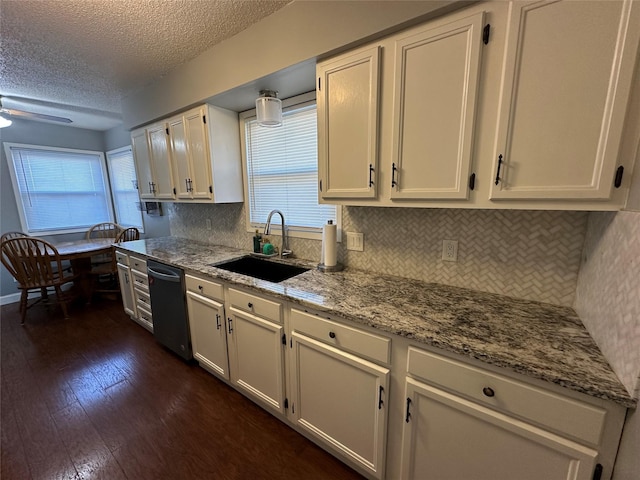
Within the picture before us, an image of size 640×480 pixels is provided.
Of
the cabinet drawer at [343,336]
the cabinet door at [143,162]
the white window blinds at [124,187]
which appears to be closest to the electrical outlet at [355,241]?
the cabinet drawer at [343,336]

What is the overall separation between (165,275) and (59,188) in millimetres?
3750

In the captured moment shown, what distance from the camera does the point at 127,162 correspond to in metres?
4.30

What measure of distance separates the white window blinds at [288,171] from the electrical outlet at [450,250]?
0.80 meters

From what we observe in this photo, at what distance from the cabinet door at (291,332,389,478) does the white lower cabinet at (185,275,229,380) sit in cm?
68

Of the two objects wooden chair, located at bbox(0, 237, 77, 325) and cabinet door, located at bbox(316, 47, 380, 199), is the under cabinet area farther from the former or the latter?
wooden chair, located at bbox(0, 237, 77, 325)

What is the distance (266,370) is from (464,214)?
4.89 feet

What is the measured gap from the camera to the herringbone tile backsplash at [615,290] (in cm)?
70

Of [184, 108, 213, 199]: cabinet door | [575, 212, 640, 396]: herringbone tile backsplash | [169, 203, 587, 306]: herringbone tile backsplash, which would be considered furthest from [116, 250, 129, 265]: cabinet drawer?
[575, 212, 640, 396]: herringbone tile backsplash

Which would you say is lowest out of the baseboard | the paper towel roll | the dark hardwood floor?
the dark hardwood floor

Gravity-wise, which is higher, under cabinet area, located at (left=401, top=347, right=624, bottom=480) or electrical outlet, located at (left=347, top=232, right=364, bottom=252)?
electrical outlet, located at (left=347, top=232, right=364, bottom=252)

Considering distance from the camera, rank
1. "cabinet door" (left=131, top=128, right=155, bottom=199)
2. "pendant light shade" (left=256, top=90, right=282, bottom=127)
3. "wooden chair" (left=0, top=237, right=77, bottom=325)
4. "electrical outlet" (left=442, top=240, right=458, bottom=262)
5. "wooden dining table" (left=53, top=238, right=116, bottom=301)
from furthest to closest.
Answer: "wooden dining table" (left=53, top=238, right=116, bottom=301)
"wooden chair" (left=0, top=237, right=77, bottom=325)
"cabinet door" (left=131, top=128, right=155, bottom=199)
"pendant light shade" (left=256, top=90, right=282, bottom=127)
"electrical outlet" (left=442, top=240, right=458, bottom=262)

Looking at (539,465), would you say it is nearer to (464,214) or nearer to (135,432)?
(464,214)

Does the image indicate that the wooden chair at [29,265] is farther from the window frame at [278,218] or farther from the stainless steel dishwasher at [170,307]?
the window frame at [278,218]

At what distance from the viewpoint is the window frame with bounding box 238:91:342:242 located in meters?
1.89
